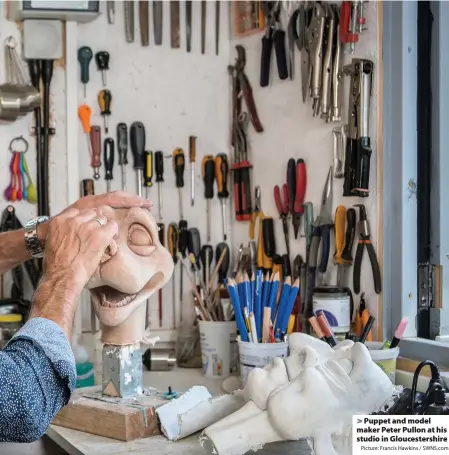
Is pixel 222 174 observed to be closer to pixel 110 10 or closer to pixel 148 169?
pixel 148 169

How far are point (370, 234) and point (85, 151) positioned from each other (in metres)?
1.03

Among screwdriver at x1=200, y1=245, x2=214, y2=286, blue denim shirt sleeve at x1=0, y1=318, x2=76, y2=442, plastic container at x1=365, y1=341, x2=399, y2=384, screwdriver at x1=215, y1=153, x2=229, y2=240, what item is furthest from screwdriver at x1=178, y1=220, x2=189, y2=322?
blue denim shirt sleeve at x1=0, y1=318, x2=76, y2=442

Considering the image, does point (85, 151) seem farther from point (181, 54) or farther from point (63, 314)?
point (63, 314)

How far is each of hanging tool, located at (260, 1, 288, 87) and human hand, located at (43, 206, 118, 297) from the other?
3.85 ft

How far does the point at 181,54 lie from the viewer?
2533mm

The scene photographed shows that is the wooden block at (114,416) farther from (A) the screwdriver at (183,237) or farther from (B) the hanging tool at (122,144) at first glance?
(B) the hanging tool at (122,144)

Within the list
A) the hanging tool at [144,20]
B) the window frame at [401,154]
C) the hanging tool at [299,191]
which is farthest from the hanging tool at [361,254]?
the hanging tool at [144,20]

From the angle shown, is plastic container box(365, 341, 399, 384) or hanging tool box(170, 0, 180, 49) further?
hanging tool box(170, 0, 180, 49)

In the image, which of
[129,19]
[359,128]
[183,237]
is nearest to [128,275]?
[359,128]

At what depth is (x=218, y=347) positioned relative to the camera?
212 cm

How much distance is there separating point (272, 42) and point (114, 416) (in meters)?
1.36

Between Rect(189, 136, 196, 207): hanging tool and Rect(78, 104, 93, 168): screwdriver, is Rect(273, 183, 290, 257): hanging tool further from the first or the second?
Rect(78, 104, 93, 168): screwdriver

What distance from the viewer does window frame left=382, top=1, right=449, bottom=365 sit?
73.7 inches

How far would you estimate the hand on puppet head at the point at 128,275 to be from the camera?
5.01ft
